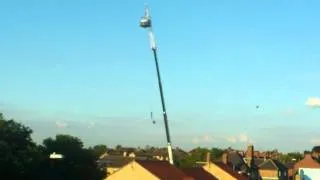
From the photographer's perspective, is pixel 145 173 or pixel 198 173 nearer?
pixel 145 173

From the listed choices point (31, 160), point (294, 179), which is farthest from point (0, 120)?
point (294, 179)

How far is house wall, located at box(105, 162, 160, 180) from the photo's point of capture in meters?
77.6

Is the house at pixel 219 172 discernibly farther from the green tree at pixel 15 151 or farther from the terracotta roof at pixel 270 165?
the terracotta roof at pixel 270 165

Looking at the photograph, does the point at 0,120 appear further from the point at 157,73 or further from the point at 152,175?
the point at 157,73

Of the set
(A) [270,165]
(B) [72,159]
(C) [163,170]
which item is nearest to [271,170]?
(A) [270,165]

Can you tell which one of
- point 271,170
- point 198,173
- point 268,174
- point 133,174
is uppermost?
point 271,170

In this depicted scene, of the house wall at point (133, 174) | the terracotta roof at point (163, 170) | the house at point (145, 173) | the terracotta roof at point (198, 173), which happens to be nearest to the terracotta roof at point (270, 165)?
the terracotta roof at point (198, 173)

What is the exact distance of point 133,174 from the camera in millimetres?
78375

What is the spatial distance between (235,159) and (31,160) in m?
56.8

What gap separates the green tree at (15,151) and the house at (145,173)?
13.2 m

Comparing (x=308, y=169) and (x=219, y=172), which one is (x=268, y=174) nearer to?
(x=308, y=169)

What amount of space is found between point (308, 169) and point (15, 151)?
75517 millimetres

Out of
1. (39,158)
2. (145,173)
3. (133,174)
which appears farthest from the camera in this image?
(39,158)

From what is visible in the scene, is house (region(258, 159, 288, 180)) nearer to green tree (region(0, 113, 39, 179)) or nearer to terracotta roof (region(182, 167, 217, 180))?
terracotta roof (region(182, 167, 217, 180))
